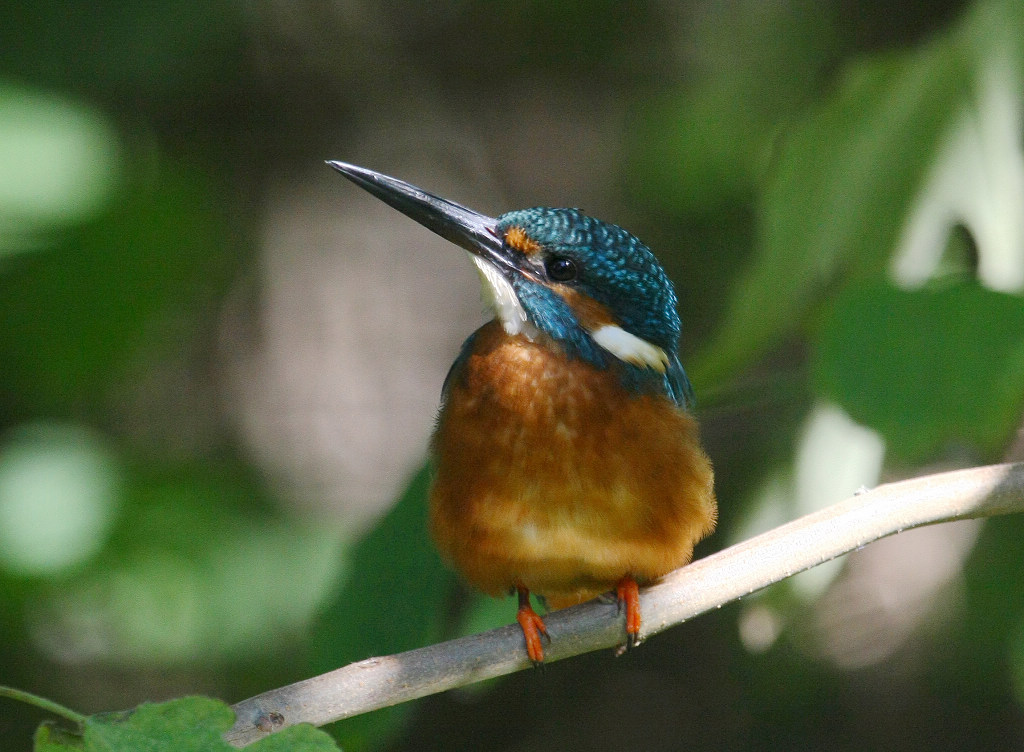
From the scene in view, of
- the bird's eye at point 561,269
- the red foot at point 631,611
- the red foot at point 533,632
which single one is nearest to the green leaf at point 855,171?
the bird's eye at point 561,269

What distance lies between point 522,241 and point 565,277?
11cm

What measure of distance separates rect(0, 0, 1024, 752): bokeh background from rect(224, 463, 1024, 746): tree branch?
0.08 metres

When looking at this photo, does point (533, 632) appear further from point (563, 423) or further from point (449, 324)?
point (449, 324)

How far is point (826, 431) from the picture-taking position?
2072 millimetres

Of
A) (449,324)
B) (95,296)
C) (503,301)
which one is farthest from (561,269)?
(449,324)

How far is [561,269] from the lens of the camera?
2189 millimetres

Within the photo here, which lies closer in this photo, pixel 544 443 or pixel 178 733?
pixel 178 733

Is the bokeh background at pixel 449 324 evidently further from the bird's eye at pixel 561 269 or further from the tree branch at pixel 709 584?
the bird's eye at pixel 561 269

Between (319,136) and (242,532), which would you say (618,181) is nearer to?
(319,136)

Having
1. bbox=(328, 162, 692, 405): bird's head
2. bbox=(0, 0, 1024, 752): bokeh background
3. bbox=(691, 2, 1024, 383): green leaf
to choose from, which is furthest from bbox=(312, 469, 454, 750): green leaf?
bbox=(691, 2, 1024, 383): green leaf

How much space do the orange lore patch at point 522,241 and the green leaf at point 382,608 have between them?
0.56 meters

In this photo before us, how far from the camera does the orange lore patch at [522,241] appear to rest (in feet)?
7.17

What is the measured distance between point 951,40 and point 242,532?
2.26 metres

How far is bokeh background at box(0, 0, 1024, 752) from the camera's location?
2121 millimetres
